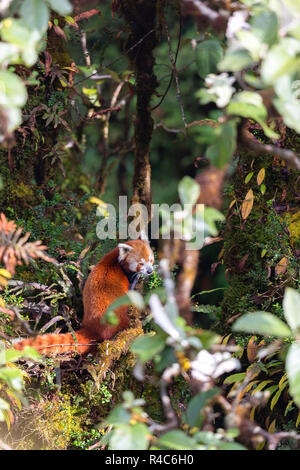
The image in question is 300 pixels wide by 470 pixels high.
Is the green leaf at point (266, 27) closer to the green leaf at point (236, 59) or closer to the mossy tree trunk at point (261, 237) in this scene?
the green leaf at point (236, 59)

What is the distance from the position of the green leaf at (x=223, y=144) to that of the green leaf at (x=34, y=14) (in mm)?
436

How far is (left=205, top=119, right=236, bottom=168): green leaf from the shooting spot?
105 centimetres

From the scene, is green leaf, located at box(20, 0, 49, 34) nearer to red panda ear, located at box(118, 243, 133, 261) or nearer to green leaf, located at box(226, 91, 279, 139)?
green leaf, located at box(226, 91, 279, 139)

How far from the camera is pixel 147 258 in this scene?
2723mm

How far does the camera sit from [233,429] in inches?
43.0

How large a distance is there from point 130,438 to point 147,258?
1.75 meters

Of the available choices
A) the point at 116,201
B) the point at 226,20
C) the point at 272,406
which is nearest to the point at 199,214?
the point at 226,20

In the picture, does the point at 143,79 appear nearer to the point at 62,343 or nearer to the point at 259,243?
the point at 259,243

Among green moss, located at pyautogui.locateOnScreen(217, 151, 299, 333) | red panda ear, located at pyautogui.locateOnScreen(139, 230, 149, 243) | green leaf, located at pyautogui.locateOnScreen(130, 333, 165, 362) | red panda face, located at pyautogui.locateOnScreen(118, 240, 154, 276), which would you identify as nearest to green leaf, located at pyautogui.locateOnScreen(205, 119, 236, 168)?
green leaf, located at pyautogui.locateOnScreen(130, 333, 165, 362)

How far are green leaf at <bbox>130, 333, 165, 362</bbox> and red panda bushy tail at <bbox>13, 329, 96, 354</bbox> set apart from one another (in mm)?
1113

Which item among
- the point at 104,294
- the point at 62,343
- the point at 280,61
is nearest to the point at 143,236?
the point at 104,294

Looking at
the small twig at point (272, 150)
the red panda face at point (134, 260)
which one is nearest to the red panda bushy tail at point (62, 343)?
the red panda face at point (134, 260)

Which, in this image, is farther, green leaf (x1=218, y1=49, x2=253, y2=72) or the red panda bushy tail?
the red panda bushy tail

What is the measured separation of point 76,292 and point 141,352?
5.26ft
